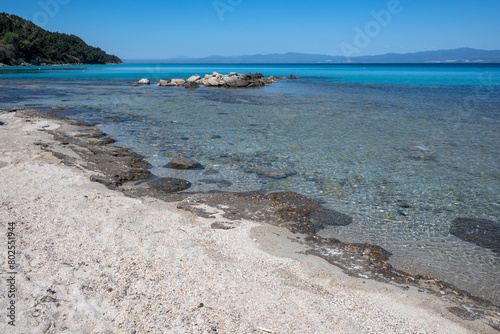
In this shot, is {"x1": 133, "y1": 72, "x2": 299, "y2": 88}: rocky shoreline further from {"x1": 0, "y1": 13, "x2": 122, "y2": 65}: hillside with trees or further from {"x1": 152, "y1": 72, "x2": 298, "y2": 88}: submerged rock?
{"x1": 0, "y1": 13, "x2": 122, "y2": 65}: hillside with trees

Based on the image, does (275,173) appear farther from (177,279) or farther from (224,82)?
(224,82)

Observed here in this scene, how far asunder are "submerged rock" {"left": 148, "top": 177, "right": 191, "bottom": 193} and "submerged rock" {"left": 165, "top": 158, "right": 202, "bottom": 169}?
1.32m

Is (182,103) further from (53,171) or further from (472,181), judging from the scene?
(472,181)

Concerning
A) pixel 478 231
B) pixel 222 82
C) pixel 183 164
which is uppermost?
pixel 222 82

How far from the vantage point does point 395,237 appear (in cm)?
753

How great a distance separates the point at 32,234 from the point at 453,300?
25.8 feet

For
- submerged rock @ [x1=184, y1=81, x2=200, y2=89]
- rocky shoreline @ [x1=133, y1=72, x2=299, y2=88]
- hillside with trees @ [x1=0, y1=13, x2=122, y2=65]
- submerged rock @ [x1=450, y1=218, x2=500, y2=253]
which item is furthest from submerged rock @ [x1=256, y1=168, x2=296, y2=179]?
hillside with trees @ [x1=0, y1=13, x2=122, y2=65]

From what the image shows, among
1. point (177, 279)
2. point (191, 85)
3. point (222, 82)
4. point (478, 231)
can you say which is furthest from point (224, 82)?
point (177, 279)

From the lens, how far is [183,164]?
1209 cm

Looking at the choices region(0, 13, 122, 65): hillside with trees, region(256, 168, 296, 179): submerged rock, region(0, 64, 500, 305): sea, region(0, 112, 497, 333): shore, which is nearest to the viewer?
region(0, 112, 497, 333): shore

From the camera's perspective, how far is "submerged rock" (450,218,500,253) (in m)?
7.38

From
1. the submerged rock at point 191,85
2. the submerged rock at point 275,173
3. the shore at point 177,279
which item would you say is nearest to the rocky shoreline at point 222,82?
the submerged rock at point 191,85

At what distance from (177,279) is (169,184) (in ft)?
17.2

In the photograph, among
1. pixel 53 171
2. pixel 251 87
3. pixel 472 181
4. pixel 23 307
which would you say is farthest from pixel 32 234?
pixel 251 87
